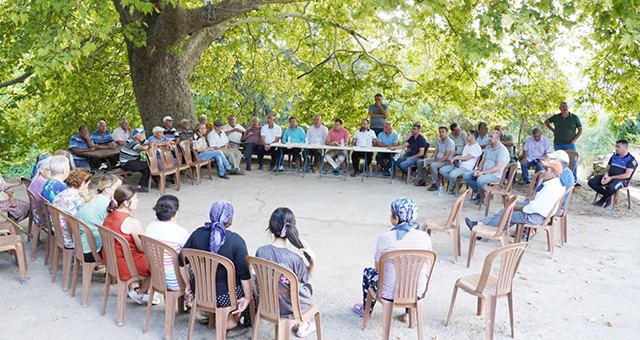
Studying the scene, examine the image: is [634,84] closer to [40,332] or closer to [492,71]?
[492,71]

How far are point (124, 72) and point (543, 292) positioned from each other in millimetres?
10639

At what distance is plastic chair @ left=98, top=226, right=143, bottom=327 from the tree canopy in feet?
13.4

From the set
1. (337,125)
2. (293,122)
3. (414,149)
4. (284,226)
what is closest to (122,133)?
(293,122)

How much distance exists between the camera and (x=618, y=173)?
8.34m

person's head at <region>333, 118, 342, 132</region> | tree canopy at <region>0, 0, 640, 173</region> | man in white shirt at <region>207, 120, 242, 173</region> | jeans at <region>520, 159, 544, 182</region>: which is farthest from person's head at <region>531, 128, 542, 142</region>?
man in white shirt at <region>207, 120, 242, 173</region>

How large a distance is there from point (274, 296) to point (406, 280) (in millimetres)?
937

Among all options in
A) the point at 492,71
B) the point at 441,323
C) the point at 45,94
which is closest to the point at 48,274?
the point at 441,323

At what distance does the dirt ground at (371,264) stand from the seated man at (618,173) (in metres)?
0.31

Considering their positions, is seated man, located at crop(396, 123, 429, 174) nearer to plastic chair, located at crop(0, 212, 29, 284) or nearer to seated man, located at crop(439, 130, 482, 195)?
seated man, located at crop(439, 130, 482, 195)

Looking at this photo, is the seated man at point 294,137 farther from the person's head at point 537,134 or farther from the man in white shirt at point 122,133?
the person's head at point 537,134

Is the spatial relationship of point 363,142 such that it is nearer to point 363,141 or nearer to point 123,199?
point 363,141

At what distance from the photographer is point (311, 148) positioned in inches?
418

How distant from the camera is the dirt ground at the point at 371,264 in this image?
13.2 ft

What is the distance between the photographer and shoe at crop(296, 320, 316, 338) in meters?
3.89
